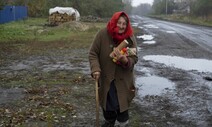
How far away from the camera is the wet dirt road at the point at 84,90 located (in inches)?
250

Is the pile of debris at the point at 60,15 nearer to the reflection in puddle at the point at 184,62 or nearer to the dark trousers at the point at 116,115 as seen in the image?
the reflection in puddle at the point at 184,62

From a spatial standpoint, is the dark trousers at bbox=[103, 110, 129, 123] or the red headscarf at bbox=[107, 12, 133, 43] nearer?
the red headscarf at bbox=[107, 12, 133, 43]

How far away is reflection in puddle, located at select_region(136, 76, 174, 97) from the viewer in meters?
8.52

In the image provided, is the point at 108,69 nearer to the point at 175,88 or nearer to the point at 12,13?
the point at 175,88

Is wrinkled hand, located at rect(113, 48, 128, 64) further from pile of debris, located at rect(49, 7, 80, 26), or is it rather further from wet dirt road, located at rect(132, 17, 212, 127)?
pile of debris, located at rect(49, 7, 80, 26)

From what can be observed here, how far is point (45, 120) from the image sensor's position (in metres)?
6.21

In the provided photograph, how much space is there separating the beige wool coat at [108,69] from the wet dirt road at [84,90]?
3.97 feet

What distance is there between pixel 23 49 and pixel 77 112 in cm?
1067

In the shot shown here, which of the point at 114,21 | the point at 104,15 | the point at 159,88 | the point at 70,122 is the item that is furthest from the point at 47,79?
the point at 104,15

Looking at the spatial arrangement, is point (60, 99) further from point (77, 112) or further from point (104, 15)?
point (104, 15)

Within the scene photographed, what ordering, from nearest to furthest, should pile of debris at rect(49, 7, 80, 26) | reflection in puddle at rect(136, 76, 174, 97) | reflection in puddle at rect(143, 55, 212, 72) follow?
reflection in puddle at rect(136, 76, 174, 97), reflection in puddle at rect(143, 55, 212, 72), pile of debris at rect(49, 7, 80, 26)

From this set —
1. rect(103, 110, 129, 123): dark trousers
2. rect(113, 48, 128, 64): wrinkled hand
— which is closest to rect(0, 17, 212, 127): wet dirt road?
rect(103, 110, 129, 123): dark trousers

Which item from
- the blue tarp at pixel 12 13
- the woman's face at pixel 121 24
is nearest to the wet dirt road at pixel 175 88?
the woman's face at pixel 121 24

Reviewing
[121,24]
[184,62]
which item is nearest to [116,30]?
[121,24]
